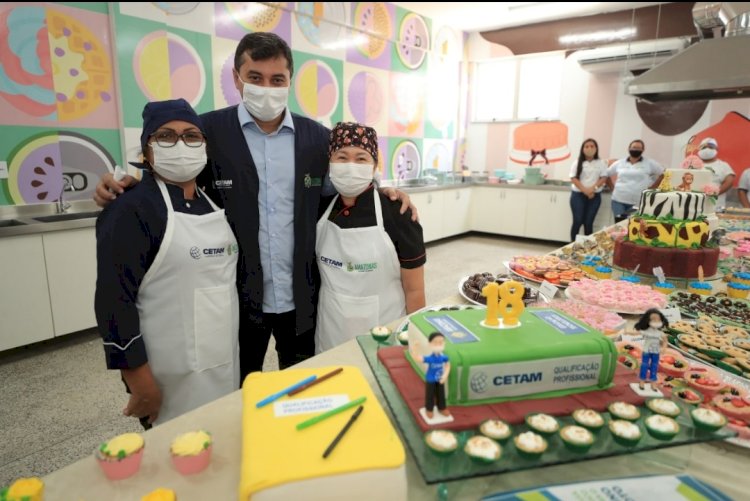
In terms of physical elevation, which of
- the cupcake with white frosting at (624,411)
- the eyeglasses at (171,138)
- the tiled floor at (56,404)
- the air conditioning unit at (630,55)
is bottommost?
the tiled floor at (56,404)

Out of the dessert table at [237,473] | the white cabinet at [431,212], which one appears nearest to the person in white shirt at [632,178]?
the white cabinet at [431,212]

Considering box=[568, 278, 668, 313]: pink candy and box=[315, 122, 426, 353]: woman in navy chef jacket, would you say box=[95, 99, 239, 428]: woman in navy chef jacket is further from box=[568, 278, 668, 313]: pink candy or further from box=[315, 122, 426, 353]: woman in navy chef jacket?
box=[568, 278, 668, 313]: pink candy

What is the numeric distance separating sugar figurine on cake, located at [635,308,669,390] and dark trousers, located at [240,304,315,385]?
1189mm

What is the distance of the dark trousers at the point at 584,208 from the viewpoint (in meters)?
6.28

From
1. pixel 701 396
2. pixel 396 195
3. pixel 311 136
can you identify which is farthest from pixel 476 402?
pixel 311 136

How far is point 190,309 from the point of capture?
147 centimetres

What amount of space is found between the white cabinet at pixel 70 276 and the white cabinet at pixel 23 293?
1.8 inches

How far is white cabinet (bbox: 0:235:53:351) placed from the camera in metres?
2.91

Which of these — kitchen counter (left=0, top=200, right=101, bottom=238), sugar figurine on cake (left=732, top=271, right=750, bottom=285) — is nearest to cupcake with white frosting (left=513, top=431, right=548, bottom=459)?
sugar figurine on cake (left=732, top=271, right=750, bottom=285)

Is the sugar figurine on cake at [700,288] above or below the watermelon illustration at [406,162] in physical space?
below

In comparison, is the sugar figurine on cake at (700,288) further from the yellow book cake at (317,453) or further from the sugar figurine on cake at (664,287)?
the yellow book cake at (317,453)

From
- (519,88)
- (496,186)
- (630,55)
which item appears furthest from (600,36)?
(496,186)

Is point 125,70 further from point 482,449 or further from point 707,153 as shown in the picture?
point 707,153

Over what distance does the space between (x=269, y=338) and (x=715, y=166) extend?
19.1ft
